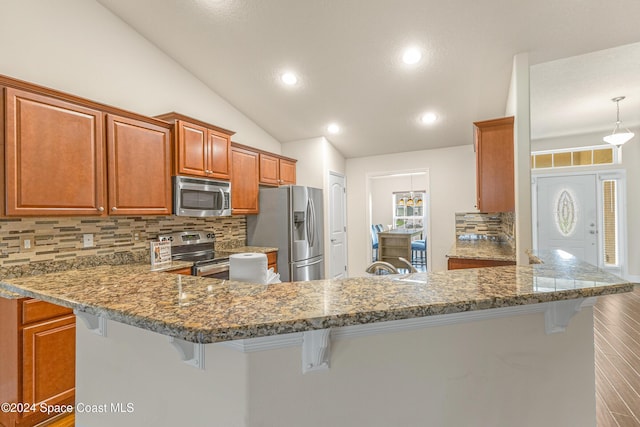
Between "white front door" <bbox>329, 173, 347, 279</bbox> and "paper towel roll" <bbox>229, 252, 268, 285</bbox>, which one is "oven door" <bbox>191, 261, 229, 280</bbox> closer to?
"paper towel roll" <bbox>229, 252, 268, 285</bbox>

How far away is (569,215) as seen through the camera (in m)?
5.26

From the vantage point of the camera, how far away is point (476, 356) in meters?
1.00

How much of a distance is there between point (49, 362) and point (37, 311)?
341mm

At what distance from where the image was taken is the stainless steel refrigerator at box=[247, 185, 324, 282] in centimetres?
372

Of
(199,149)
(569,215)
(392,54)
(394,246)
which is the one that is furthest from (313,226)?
(569,215)

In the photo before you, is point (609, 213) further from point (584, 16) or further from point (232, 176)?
point (232, 176)

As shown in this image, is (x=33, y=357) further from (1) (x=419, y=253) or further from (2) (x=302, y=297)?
(1) (x=419, y=253)

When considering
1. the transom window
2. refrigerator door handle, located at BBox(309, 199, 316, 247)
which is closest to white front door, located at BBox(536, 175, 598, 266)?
the transom window

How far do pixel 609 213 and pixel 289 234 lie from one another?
550 cm

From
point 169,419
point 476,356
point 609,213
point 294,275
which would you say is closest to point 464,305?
point 476,356

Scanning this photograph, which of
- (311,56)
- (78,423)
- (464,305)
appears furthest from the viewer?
(311,56)

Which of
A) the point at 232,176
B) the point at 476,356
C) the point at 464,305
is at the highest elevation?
the point at 232,176

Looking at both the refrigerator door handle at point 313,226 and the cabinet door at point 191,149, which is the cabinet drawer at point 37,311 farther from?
the refrigerator door handle at point 313,226

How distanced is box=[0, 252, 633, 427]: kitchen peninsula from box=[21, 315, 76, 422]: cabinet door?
89cm
